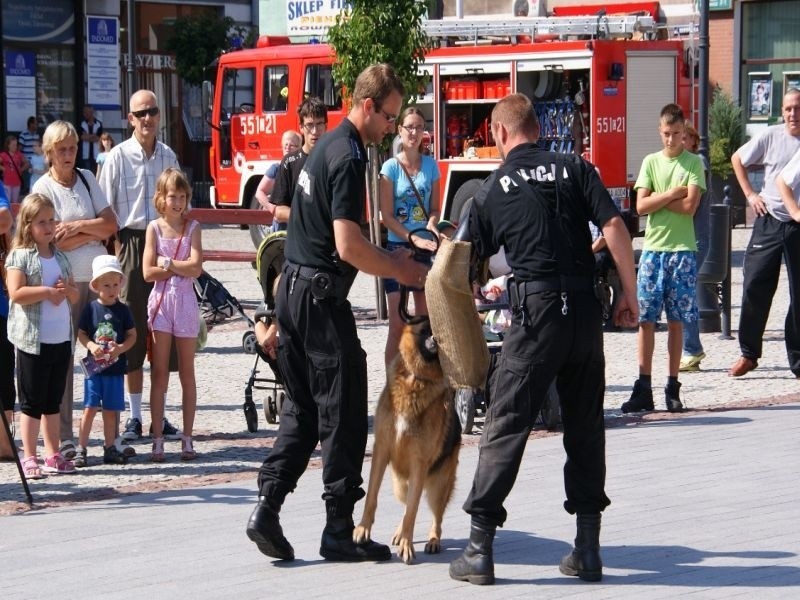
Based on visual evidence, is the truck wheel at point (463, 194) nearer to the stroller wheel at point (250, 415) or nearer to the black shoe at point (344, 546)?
the stroller wheel at point (250, 415)

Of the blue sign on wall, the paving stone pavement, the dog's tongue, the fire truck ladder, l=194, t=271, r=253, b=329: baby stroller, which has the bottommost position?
the paving stone pavement

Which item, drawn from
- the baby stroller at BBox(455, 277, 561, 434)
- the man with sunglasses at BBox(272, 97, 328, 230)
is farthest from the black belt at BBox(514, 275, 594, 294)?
Answer: the man with sunglasses at BBox(272, 97, 328, 230)

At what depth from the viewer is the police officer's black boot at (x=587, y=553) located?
19.8 feet

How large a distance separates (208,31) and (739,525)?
29.3 m

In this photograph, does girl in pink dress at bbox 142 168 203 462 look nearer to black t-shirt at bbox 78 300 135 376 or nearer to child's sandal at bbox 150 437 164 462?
child's sandal at bbox 150 437 164 462

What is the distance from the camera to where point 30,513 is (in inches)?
292

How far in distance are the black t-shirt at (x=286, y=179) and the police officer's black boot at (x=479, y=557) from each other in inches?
191

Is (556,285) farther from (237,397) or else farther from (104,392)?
(237,397)

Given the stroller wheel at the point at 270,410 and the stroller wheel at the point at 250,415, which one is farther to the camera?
the stroller wheel at the point at 270,410

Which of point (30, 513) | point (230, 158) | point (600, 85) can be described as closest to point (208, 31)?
point (230, 158)

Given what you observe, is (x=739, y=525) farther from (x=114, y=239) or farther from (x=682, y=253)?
(x=114, y=239)

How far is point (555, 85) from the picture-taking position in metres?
19.3

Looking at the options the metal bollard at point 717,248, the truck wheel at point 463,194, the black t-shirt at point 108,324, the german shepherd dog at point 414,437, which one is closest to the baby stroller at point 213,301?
the truck wheel at point 463,194

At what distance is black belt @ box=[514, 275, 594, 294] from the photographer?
5.98 metres
